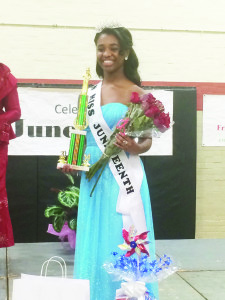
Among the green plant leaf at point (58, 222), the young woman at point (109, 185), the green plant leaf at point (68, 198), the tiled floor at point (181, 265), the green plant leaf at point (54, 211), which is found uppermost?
the young woman at point (109, 185)

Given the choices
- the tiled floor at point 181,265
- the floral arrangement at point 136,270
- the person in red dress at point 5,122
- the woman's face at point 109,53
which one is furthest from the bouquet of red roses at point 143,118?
→ the person in red dress at point 5,122

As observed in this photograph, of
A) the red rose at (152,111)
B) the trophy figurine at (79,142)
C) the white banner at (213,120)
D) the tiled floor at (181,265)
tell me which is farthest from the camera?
the white banner at (213,120)

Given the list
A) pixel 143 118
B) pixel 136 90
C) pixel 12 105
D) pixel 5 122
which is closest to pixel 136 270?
pixel 143 118

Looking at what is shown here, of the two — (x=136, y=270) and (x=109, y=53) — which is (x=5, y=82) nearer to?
(x=109, y=53)

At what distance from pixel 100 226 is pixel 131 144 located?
49 cm

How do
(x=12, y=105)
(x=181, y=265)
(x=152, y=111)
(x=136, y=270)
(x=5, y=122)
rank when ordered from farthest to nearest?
(x=181, y=265), (x=12, y=105), (x=5, y=122), (x=152, y=111), (x=136, y=270)

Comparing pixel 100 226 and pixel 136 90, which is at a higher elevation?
pixel 136 90

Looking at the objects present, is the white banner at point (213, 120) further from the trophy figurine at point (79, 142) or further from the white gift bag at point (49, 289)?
the white gift bag at point (49, 289)

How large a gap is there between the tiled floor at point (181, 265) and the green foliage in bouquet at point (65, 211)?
32 centimetres

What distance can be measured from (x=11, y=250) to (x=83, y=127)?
287cm

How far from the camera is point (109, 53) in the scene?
271cm

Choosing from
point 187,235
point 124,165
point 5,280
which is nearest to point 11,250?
point 5,280

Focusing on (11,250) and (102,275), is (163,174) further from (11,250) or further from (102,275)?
(102,275)

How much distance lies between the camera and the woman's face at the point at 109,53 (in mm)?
2711
